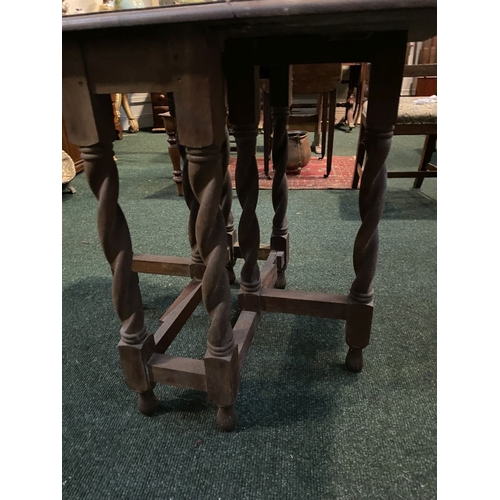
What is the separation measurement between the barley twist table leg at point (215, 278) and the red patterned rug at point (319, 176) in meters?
1.79

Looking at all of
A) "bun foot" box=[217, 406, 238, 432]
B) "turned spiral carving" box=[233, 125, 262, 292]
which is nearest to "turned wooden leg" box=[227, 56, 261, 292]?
"turned spiral carving" box=[233, 125, 262, 292]

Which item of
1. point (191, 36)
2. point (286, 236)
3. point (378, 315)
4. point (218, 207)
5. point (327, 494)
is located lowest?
point (327, 494)

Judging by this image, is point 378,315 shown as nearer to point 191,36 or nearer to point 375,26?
point 375,26

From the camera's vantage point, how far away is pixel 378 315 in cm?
124

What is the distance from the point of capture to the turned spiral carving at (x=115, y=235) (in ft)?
2.34

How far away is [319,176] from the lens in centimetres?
279

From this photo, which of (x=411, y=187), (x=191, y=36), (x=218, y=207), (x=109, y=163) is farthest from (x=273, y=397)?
(x=411, y=187)

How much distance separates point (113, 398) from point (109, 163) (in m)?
0.58

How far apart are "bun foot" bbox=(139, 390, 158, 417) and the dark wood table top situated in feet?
2.41

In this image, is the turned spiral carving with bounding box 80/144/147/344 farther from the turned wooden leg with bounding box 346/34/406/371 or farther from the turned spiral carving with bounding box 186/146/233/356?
the turned wooden leg with bounding box 346/34/406/371

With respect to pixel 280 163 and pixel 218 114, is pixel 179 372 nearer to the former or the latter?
pixel 218 114

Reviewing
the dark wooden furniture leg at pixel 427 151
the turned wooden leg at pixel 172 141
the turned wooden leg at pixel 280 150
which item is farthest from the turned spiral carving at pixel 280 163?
the dark wooden furniture leg at pixel 427 151

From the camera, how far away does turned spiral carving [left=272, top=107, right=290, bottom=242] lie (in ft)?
4.02

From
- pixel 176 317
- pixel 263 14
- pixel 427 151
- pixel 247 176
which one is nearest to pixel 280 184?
pixel 247 176
